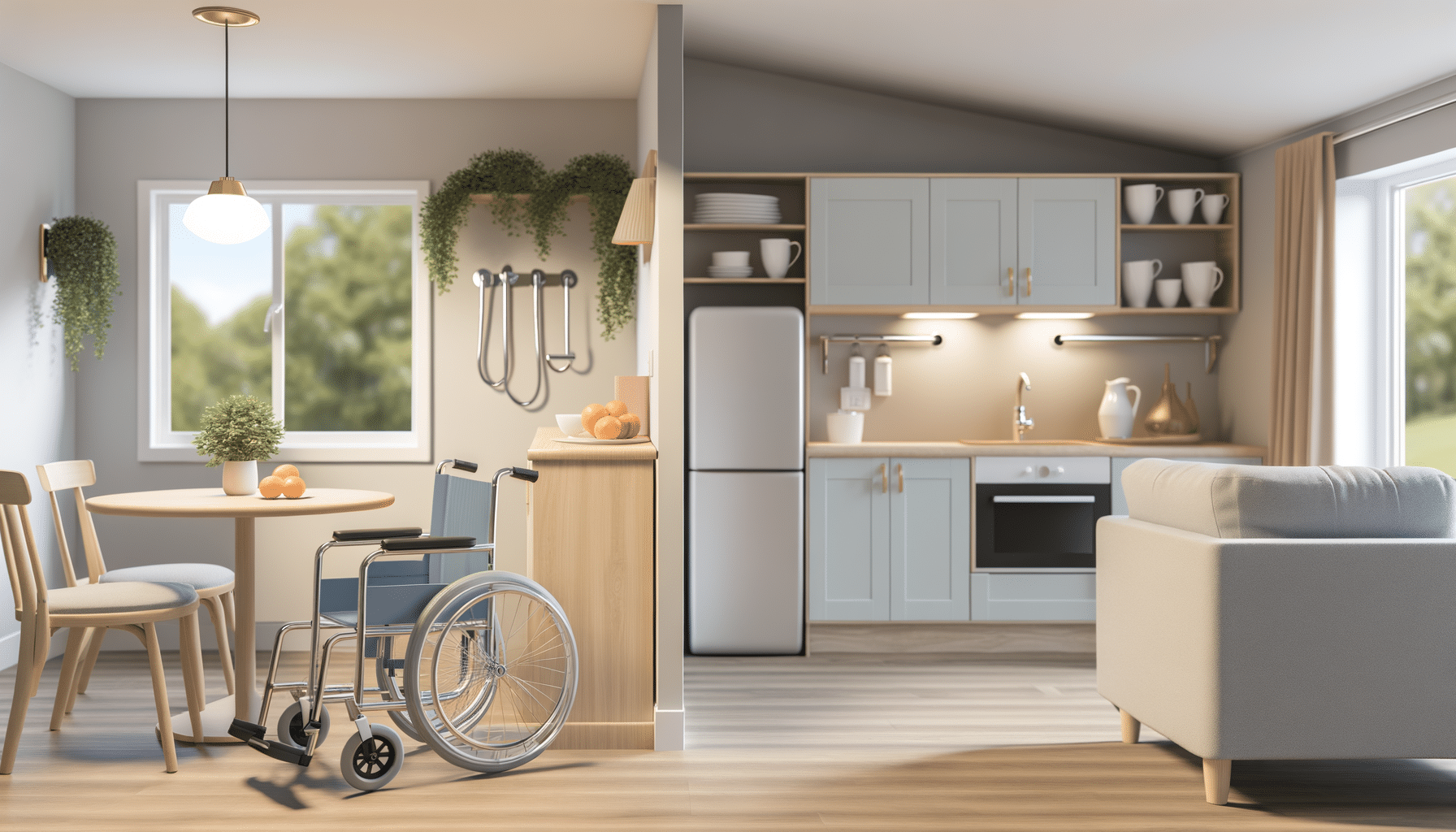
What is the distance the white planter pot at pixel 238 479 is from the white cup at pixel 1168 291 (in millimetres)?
3941

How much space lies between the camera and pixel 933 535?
4.76 m

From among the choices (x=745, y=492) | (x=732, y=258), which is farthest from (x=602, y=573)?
(x=732, y=258)

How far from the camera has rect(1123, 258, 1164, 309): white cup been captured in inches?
195

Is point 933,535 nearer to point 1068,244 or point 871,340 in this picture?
point 871,340

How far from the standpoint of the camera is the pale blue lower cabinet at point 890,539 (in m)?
4.73

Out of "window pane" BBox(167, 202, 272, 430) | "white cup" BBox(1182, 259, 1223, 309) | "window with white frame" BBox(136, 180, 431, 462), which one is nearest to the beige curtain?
"white cup" BBox(1182, 259, 1223, 309)

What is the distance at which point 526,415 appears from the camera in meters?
4.98

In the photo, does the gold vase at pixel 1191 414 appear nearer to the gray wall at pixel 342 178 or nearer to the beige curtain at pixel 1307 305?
the beige curtain at pixel 1307 305

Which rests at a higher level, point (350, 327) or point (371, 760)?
point (350, 327)

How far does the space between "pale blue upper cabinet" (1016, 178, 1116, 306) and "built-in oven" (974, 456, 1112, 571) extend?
760mm

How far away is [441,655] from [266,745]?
52 cm

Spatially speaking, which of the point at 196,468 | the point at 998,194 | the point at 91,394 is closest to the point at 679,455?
the point at 998,194

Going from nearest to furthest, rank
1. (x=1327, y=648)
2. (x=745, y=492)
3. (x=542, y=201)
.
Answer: (x=1327, y=648) → (x=745, y=492) → (x=542, y=201)

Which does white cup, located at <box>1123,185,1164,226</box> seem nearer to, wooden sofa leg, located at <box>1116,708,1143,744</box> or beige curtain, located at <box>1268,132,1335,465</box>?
beige curtain, located at <box>1268,132,1335,465</box>
